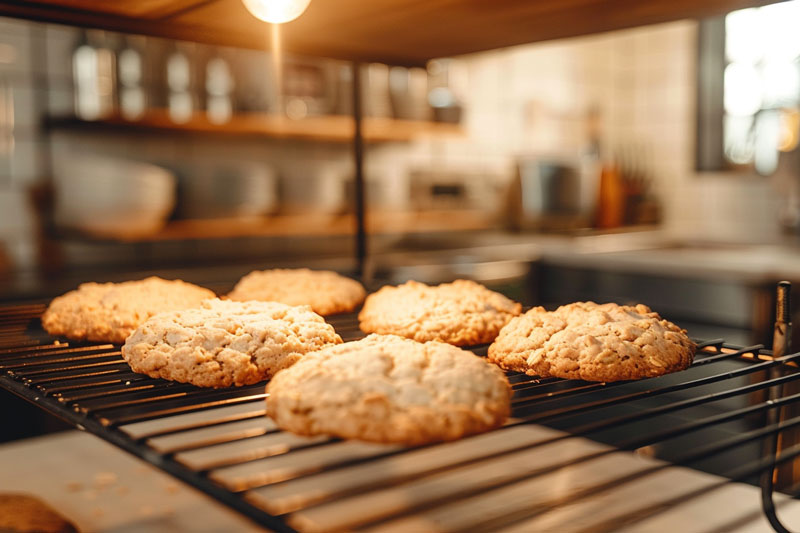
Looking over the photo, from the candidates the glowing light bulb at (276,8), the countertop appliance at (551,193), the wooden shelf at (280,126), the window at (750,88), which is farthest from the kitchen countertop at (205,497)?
the window at (750,88)

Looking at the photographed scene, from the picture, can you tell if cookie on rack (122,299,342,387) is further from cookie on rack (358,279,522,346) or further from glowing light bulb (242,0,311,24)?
glowing light bulb (242,0,311,24)

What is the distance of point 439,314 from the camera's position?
3.91 feet

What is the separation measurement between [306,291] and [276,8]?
562mm

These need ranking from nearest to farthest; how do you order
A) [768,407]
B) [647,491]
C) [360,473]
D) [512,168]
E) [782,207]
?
[768,407]
[647,491]
[360,473]
[782,207]
[512,168]

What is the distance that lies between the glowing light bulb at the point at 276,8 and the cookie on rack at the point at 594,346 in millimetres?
541

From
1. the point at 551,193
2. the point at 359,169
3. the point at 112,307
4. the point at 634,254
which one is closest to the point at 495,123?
the point at 551,193

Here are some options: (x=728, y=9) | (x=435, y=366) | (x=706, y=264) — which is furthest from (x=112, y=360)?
(x=706, y=264)

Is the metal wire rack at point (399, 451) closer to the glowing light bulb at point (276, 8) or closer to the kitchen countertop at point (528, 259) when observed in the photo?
the glowing light bulb at point (276, 8)

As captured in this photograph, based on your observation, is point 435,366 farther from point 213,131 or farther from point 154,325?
point 213,131

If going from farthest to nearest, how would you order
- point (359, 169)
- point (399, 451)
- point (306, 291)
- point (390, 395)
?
point (359, 169), point (306, 291), point (390, 395), point (399, 451)

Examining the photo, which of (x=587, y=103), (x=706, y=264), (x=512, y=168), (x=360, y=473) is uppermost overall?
(x=587, y=103)

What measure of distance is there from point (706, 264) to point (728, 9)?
161 cm

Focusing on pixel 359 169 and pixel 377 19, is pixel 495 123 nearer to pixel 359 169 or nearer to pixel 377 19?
pixel 359 169

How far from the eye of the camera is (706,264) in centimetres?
258
